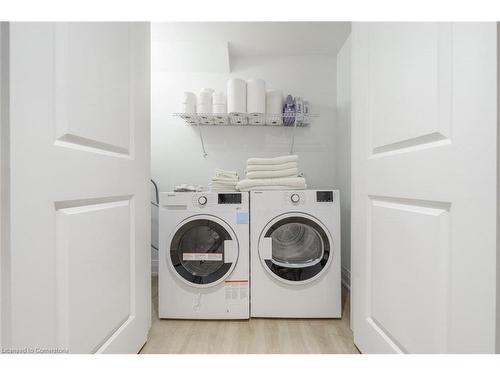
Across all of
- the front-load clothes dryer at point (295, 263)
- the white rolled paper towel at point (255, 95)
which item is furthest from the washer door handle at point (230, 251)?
the white rolled paper towel at point (255, 95)

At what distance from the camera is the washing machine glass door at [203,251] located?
5.00ft

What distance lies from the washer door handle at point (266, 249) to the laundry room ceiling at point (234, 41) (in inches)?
61.3

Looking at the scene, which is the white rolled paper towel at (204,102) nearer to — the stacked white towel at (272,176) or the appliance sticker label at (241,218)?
the stacked white towel at (272,176)

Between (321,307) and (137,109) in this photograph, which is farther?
(321,307)

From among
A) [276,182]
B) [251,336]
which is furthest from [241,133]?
[251,336]

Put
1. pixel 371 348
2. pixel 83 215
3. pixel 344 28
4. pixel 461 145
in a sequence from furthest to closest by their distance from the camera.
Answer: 1. pixel 344 28
2. pixel 371 348
3. pixel 83 215
4. pixel 461 145

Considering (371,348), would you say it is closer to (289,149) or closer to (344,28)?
(289,149)

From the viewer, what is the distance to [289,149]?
2.36 metres

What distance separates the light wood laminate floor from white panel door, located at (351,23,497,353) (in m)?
0.30

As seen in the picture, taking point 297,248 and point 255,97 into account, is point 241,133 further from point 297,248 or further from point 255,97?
point 297,248

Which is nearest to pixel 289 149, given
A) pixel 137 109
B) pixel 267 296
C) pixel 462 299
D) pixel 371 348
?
pixel 267 296

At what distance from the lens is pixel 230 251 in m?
1.53

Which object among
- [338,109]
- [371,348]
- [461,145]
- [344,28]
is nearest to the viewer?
[461,145]
